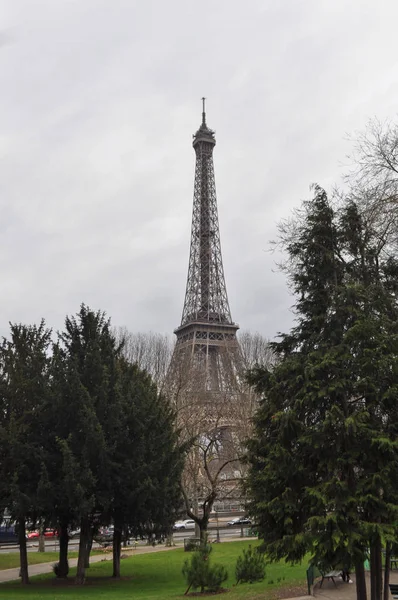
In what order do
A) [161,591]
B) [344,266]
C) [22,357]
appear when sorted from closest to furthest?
[344,266] < [161,591] < [22,357]

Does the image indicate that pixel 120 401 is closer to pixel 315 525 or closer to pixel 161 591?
pixel 161 591

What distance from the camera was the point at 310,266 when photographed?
1600 centimetres

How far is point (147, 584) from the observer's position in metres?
25.2

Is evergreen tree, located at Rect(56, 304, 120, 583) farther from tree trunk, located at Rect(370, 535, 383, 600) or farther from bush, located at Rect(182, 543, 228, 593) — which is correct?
tree trunk, located at Rect(370, 535, 383, 600)

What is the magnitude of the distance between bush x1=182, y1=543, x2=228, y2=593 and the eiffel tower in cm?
2026

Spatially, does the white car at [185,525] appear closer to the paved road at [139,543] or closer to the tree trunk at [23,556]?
the paved road at [139,543]

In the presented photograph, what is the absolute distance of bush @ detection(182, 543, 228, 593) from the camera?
19.9m

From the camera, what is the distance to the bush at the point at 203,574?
785 inches

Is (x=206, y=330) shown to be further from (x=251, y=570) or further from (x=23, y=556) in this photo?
(x=251, y=570)

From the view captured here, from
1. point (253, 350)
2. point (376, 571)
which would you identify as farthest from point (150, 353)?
point (376, 571)

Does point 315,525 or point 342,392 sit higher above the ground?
point 342,392

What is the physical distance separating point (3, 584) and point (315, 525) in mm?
18336

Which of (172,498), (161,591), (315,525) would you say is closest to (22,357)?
(172,498)

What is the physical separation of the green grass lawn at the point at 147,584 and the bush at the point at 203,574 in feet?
1.81
